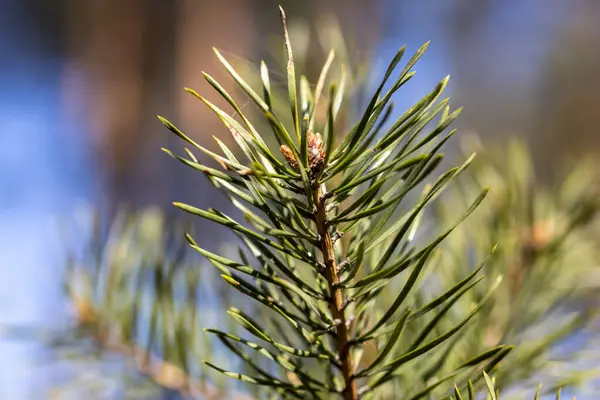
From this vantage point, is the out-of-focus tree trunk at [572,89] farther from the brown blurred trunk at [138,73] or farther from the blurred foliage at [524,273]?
the blurred foliage at [524,273]

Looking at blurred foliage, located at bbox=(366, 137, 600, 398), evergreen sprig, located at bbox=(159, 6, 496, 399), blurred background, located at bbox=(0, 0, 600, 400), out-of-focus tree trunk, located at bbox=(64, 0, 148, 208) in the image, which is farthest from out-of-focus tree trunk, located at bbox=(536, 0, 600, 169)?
evergreen sprig, located at bbox=(159, 6, 496, 399)

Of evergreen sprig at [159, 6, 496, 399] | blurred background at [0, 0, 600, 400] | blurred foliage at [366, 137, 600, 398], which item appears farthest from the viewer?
blurred background at [0, 0, 600, 400]

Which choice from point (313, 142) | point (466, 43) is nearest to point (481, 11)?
Result: point (466, 43)

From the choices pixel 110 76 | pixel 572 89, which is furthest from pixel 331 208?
pixel 572 89

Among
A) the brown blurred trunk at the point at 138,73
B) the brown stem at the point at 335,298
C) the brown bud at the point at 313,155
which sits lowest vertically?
the brown stem at the point at 335,298

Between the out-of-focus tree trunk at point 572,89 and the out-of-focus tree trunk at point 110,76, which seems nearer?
the out-of-focus tree trunk at point 110,76

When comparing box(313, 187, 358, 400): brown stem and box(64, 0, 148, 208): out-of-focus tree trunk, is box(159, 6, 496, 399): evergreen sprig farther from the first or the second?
box(64, 0, 148, 208): out-of-focus tree trunk

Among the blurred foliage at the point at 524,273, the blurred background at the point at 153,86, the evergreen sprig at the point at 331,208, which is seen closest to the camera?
the evergreen sprig at the point at 331,208

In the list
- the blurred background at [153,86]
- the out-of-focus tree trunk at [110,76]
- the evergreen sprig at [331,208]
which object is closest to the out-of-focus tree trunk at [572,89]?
the blurred background at [153,86]

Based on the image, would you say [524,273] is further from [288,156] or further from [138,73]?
[138,73]
